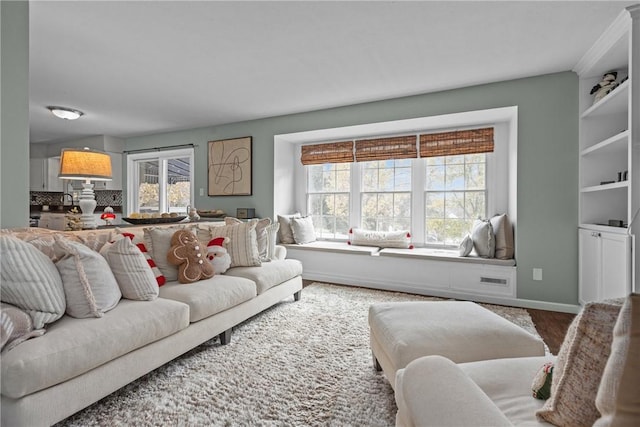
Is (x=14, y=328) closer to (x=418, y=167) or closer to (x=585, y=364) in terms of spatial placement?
(x=585, y=364)

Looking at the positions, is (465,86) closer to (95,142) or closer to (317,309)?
(317,309)

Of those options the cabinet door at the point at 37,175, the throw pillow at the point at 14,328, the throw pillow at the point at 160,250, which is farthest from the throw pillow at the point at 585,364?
the cabinet door at the point at 37,175

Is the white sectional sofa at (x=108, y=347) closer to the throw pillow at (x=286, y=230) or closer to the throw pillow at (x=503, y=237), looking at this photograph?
the throw pillow at (x=286, y=230)

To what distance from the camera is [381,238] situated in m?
4.47

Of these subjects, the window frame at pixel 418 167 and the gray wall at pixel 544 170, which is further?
the window frame at pixel 418 167

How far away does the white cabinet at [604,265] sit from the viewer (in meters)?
2.41

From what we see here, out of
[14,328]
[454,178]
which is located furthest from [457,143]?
[14,328]

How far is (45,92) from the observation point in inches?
145

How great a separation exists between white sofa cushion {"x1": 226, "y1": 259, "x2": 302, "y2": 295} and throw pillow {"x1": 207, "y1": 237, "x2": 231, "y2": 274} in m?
0.11

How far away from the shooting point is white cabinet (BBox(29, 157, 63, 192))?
6445 mm

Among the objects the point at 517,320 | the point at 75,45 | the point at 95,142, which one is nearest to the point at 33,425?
the point at 75,45

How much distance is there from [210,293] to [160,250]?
633 mm

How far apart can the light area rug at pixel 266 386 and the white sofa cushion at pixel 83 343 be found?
302 mm

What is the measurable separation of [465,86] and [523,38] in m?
1.04
